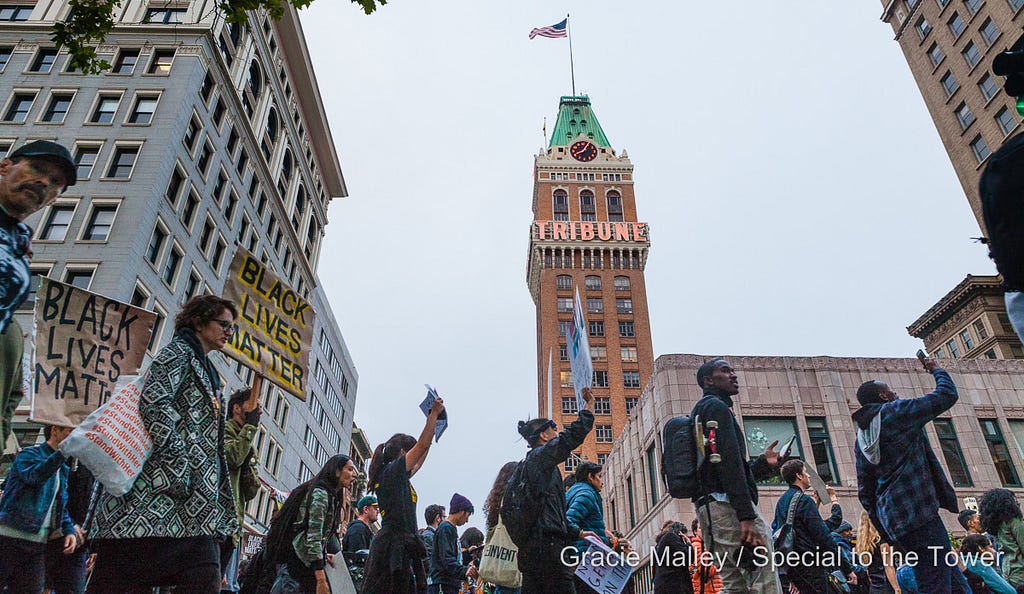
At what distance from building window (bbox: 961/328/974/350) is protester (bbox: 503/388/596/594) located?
6253 centimetres

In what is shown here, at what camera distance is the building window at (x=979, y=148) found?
44281 millimetres

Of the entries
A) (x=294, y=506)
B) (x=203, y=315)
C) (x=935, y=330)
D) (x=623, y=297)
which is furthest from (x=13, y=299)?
(x=623, y=297)

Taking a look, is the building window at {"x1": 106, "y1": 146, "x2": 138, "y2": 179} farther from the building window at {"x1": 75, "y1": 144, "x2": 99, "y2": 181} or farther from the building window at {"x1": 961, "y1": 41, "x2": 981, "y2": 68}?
the building window at {"x1": 961, "y1": 41, "x2": 981, "y2": 68}

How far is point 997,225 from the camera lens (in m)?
2.39

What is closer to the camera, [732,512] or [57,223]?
[732,512]

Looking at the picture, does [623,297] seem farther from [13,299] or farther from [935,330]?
[13,299]

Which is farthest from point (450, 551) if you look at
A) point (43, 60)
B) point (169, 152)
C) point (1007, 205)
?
point (43, 60)

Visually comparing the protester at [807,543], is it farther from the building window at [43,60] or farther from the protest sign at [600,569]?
the building window at [43,60]

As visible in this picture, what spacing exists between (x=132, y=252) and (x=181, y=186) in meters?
5.76

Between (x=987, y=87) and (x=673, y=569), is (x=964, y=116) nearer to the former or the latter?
(x=987, y=87)

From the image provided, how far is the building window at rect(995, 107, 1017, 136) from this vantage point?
41.4 meters

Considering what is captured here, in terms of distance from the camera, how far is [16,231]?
2963 millimetres

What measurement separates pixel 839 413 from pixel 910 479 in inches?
965

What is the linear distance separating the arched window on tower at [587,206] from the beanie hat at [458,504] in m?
82.5
